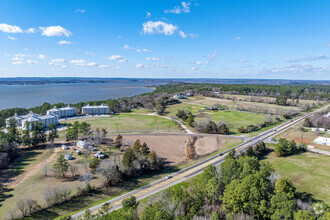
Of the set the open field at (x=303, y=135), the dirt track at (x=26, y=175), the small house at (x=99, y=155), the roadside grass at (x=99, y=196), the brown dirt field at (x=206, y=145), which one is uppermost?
the open field at (x=303, y=135)

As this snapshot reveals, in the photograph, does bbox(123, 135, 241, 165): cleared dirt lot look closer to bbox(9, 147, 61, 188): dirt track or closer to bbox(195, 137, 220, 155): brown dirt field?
bbox(195, 137, 220, 155): brown dirt field

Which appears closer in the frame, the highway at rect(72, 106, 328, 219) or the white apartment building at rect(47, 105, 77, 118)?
the highway at rect(72, 106, 328, 219)

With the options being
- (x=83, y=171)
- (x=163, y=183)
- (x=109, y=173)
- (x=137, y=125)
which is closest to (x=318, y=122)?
(x=163, y=183)

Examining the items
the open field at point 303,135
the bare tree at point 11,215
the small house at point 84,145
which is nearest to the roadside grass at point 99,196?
the bare tree at point 11,215

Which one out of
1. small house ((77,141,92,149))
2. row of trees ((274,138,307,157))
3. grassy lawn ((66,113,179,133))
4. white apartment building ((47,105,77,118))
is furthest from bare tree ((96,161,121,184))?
white apartment building ((47,105,77,118))

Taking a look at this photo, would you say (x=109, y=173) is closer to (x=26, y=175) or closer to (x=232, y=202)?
(x=26, y=175)

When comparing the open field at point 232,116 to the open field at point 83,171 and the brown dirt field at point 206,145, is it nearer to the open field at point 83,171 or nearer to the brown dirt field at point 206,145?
the brown dirt field at point 206,145
